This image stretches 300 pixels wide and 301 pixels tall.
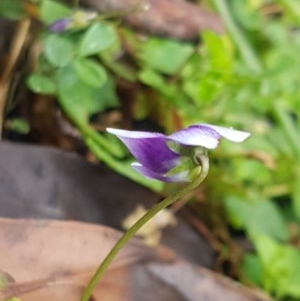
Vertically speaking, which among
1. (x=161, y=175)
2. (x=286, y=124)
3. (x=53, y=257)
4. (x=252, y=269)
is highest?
(x=161, y=175)

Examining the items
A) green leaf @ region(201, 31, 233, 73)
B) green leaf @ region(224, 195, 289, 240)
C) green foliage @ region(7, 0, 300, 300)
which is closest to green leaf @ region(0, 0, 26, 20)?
green foliage @ region(7, 0, 300, 300)

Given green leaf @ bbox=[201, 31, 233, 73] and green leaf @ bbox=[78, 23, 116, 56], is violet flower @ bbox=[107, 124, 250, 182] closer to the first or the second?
green leaf @ bbox=[78, 23, 116, 56]

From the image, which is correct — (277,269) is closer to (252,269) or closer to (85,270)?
(252,269)

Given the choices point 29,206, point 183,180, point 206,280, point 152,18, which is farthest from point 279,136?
point 183,180

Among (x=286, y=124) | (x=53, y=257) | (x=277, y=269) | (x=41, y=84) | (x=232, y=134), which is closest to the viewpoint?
(x=232, y=134)

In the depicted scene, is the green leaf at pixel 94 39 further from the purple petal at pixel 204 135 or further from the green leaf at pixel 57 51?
the purple petal at pixel 204 135

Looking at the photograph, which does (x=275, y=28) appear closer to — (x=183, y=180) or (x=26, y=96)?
(x=26, y=96)

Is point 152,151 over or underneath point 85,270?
over

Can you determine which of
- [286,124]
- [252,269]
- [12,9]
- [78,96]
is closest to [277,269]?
[252,269]
